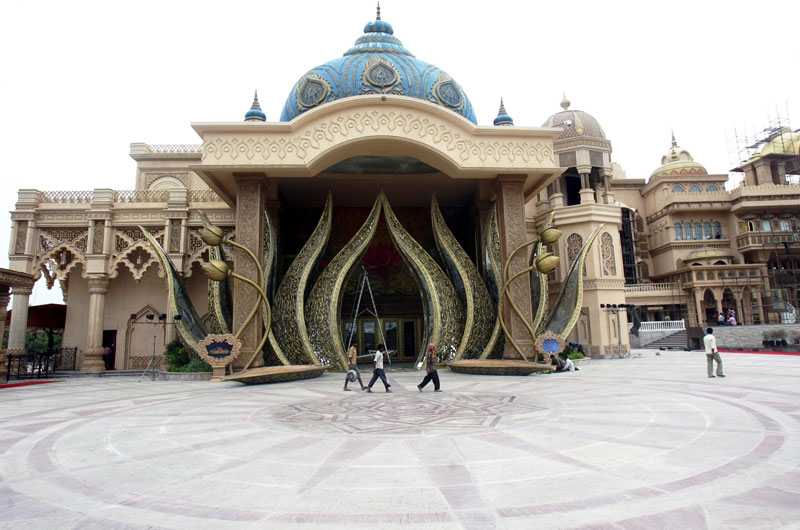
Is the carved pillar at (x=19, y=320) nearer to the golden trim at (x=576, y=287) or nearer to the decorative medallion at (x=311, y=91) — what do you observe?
the decorative medallion at (x=311, y=91)

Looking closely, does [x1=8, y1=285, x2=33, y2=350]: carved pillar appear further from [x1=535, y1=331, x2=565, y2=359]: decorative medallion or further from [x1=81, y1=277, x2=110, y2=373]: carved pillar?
[x1=535, y1=331, x2=565, y2=359]: decorative medallion

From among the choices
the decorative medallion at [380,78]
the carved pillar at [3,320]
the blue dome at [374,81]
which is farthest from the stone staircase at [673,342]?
the carved pillar at [3,320]

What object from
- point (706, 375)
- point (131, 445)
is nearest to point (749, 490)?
point (131, 445)

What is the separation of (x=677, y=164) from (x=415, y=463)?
37.4 m

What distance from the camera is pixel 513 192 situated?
1358 centimetres

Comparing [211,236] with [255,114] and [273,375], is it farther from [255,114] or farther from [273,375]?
[255,114]

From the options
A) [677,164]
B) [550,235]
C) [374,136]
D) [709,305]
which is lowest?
[709,305]

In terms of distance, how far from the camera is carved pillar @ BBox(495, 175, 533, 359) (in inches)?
502

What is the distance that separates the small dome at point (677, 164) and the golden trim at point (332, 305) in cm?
2869

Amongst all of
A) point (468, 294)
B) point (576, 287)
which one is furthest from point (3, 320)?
point (576, 287)

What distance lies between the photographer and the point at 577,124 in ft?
91.9

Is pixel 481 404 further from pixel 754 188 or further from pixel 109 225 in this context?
pixel 754 188

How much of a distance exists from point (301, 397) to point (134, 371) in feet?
34.4

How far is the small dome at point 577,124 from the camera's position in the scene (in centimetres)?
2791
